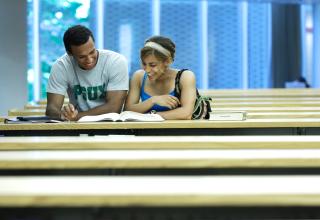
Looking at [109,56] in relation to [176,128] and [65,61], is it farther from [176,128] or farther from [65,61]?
[176,128]

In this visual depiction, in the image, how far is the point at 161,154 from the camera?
1.75 metres

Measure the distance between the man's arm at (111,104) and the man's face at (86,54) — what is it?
0.25 metres

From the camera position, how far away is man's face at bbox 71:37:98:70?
377cm

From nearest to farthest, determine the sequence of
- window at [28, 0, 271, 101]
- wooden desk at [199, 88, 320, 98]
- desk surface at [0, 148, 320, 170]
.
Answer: desk surface at [0, 148, 320, 170], wooden desk at [199, 88, 320, 98], window at [28, 0, 271, 101]

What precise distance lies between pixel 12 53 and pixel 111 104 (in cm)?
259

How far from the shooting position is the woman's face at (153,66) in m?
3.64

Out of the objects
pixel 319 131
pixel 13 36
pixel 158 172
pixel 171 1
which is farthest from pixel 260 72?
pixel 158 172

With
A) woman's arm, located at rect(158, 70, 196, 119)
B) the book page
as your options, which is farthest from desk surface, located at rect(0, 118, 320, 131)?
woman's arm, located at rect(158, 70, 196, 119)

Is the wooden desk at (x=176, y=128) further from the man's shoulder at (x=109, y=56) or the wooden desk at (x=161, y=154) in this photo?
the man's shoulder at (x=109, y=56)

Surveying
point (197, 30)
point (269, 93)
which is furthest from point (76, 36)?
point (197, 30)

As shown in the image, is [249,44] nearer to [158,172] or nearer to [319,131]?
[319,131]

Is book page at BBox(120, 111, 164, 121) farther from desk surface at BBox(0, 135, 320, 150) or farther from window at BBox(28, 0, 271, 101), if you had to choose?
window at BBox(28, 0, 271, 101)

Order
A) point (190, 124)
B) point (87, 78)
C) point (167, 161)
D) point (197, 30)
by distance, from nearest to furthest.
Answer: point (167, 161) → point (190, 124) → point (87, 78) → point (197, 30)

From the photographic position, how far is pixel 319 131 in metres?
2.96
